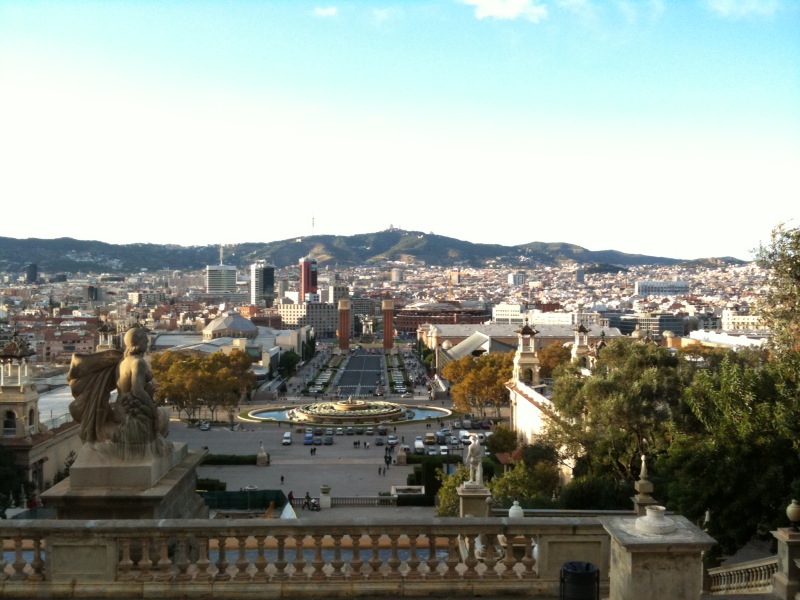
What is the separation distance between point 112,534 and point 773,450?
9444mm

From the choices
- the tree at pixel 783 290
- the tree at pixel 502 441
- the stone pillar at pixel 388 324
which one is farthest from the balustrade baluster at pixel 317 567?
the stone pillar at pixel 388 324

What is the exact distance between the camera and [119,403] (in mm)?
8125

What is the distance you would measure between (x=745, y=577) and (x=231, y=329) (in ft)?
293

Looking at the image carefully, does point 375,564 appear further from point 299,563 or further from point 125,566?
point 125,566

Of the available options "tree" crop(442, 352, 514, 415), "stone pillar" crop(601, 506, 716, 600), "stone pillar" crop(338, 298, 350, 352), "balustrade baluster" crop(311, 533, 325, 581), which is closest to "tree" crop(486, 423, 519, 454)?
"tree" crop(442, 352, 514, 415)

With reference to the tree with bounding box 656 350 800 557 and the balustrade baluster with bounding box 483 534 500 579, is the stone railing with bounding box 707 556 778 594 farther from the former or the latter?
the balustrade baluster with bounding box 483 534 500 579

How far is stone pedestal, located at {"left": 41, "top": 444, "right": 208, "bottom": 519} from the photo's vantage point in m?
7.66

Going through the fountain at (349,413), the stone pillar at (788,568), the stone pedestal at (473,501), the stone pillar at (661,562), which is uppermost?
the stone pillar at (661,562)

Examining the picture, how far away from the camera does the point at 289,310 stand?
161 metres

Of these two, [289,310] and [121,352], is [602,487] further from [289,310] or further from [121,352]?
[289,310]

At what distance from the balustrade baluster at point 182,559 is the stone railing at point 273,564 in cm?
1

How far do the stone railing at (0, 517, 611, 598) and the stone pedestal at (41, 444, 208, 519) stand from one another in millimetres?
635

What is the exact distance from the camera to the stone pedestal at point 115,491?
766 cm

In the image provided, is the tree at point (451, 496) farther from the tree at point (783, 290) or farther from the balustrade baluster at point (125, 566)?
the balustrade baluster at point (125, 566)
